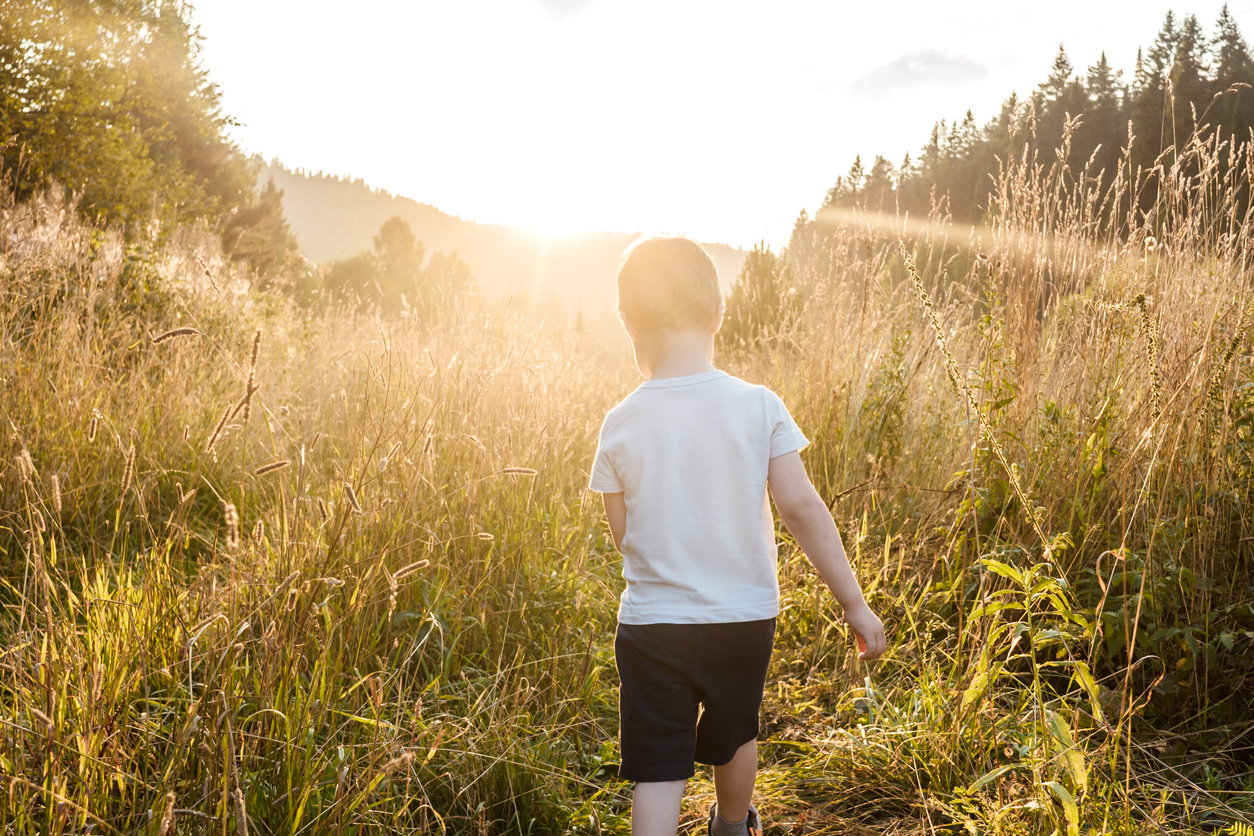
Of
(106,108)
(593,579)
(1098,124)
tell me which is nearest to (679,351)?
(593,579)

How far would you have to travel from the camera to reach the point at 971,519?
7.79ft

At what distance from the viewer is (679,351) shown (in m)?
1.44

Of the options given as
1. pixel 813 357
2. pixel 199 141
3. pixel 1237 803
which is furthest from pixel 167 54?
pixel 1237 803

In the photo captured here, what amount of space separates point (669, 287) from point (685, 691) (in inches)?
32.1

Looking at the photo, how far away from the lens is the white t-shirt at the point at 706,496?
1366 millimetres

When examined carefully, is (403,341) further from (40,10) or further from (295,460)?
(40,10)

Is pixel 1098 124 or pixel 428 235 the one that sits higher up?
pixel 428 235

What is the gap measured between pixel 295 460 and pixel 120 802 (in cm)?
213

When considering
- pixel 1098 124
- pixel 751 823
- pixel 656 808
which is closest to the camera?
pixel 656 808

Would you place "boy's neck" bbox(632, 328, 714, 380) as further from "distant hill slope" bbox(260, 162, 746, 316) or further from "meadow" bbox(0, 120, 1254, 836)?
"distant hill slope" bbox(260, 162, 746, 316)

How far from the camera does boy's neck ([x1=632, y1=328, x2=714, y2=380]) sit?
1.44 meters

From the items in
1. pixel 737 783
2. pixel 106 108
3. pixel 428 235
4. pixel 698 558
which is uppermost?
pixel 428 235

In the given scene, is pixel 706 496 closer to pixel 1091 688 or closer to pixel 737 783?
pixel 737 783

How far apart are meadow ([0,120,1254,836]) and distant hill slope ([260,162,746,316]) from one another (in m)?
72.0
